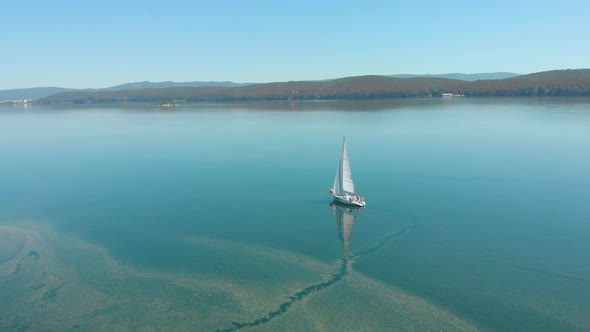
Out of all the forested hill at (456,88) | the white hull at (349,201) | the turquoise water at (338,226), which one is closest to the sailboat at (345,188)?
the white hull at (349,201)

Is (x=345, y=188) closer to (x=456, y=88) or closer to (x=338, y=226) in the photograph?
(x=338, y=226)

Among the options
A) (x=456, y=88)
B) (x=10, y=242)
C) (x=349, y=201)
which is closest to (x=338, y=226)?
(x=349, y=201)

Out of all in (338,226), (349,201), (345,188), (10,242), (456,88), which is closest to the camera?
(10,242)

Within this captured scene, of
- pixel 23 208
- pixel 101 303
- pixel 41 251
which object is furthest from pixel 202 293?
pixel 23 208

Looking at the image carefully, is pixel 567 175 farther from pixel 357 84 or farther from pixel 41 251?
pixel 357 84

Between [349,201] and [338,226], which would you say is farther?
[349,201]

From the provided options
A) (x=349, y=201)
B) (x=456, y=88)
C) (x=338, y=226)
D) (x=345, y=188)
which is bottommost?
(x=338, y=226)

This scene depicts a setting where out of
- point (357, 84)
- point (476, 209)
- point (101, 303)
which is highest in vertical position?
point (357, 84)
